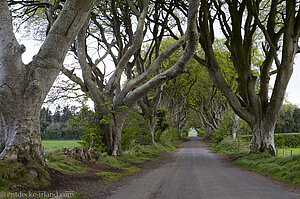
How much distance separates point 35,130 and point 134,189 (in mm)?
3065

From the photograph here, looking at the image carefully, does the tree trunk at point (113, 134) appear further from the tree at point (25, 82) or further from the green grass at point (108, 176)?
the tree at point (25, 82)

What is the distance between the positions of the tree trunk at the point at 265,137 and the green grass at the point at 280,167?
1.00m

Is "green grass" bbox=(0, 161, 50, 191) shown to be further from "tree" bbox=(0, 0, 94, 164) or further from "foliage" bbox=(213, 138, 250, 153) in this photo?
"foliage" bbox=(213, 138, 250, 153)

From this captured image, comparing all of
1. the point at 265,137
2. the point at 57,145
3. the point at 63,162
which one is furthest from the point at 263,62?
the point at 57,145

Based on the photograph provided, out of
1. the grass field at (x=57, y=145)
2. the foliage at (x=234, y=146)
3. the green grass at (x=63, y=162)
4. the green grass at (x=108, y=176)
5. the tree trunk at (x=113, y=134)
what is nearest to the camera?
the green grass at (x=63, y=162)

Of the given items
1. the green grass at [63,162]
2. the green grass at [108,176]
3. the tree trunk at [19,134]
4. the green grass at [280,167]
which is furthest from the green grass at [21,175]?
the green grass at [280,167]

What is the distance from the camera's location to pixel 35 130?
638 cm

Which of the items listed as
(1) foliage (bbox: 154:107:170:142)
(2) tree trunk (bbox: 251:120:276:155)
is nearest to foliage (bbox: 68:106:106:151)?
(2) tree trunk (bbox: 251:120:276:155)

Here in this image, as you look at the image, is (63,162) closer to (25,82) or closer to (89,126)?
(25,82)

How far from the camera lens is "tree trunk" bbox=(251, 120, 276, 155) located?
1370 centimetres

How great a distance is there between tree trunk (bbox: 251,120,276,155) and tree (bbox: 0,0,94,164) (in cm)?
1163

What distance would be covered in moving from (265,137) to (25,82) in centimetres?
1261

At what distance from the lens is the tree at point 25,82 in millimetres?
6074

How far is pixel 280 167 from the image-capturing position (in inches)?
373
